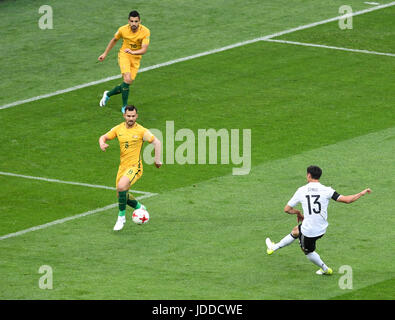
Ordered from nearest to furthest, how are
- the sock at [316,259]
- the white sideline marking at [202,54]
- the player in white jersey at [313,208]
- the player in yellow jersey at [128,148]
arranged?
the player in white jersey at [313,208]
the sock at [316,259]
the player in yellow jersey at [128,148]
the white sideline marking at [202,54]

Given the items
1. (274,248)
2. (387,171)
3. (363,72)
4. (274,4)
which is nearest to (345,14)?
(274,4)

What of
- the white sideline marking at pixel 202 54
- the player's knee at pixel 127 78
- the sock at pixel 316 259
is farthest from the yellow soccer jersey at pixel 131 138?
the white sideline marking at pixel 202 54

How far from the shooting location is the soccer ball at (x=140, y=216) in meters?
20.4

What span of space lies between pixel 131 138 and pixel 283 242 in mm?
3645

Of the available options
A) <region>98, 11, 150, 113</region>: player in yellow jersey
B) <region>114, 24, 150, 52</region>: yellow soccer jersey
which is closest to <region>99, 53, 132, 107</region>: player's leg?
<region>98, 11, 150, 113</region>: player in yellow jersey

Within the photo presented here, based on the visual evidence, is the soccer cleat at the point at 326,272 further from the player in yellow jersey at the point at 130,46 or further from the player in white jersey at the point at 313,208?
the player in yellow jersey at the point at 130,46

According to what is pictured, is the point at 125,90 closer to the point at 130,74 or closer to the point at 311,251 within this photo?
the point at 130,74

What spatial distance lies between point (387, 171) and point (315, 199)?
612 centimetres

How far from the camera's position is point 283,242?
18.6 m

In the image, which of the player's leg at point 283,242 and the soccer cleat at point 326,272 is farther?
the player's leg at point 283,242

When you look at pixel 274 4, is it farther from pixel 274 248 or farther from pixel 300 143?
pixel 274 248

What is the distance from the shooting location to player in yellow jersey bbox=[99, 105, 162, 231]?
66.1ft

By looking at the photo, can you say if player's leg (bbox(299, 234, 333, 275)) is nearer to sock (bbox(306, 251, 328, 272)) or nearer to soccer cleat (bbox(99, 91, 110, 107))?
sock (bbox(306, 251, 328, 272))
